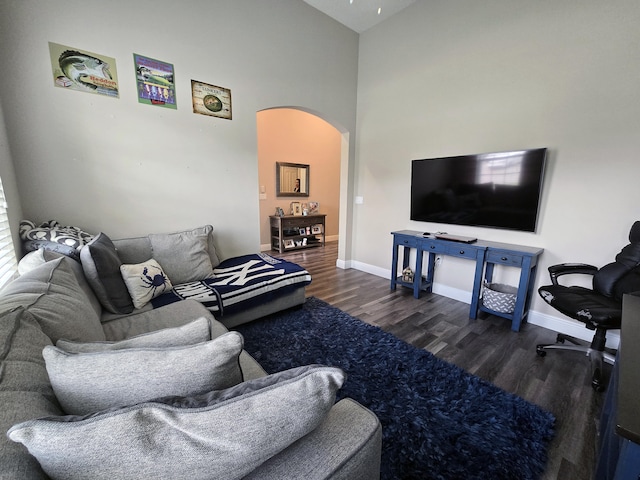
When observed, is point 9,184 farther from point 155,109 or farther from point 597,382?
point 597,382

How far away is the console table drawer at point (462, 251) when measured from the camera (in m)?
2.67

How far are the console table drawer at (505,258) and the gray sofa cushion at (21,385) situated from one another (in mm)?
3021

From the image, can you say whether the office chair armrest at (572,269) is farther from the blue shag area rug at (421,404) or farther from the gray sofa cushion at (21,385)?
the gray sofa cushion at (21,385)

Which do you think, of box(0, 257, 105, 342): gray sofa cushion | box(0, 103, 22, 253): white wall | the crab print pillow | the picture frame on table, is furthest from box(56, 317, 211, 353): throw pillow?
the picture frame on table

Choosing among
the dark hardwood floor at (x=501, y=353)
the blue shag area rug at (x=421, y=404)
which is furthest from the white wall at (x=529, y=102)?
the blue shag area rug at (x=421, y=404)

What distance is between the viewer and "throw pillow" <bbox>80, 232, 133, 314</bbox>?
1.73 m

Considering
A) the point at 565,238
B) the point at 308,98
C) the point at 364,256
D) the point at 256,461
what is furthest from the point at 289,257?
the point at 256,461

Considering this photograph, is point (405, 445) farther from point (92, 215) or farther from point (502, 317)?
point (92, 215)

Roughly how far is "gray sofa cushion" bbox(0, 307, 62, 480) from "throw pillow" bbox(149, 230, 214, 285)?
4.81 feet

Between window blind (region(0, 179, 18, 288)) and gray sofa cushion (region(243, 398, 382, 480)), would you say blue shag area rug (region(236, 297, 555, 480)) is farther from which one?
window blind (region(0, 179, 18, 288))

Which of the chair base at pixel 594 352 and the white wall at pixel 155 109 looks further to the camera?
the white wall at pixel 155 109

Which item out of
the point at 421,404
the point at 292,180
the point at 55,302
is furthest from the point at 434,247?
the point at 292,180

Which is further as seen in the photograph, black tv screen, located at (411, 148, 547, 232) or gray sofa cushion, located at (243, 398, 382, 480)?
black tv screen, located at (411, 148, 547, 232)

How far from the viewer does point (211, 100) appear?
273 centimetres
